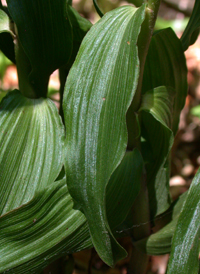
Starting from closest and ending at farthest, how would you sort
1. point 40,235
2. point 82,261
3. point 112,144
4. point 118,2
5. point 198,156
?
point 112,144, point 40,235, point 82,261, point 198,156, point 118,2

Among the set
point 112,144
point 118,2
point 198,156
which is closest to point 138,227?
point 112,144

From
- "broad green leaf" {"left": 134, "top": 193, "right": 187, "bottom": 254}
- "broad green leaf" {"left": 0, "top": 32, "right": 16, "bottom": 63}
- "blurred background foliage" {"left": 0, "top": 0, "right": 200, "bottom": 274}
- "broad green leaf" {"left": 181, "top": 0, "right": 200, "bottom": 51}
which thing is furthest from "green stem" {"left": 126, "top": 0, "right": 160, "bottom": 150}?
"blurred background foliage" {"left": 0, "top": 0, "right": 200, "bottom": 274}

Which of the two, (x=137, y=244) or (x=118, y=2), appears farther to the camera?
(x=118, y=2)

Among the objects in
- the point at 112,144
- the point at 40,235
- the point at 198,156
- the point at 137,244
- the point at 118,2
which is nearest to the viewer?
the point at 112,144

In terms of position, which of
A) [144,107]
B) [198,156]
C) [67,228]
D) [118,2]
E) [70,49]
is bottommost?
[198,156]

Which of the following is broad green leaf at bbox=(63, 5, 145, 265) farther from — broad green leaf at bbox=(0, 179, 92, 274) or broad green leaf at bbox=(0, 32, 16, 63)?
broad green leaf at bbox=(0, 32, 16, 63)

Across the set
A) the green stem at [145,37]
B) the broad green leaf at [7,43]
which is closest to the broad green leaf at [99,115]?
the green stem at [145,37]

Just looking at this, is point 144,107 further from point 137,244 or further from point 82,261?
point 82,261
